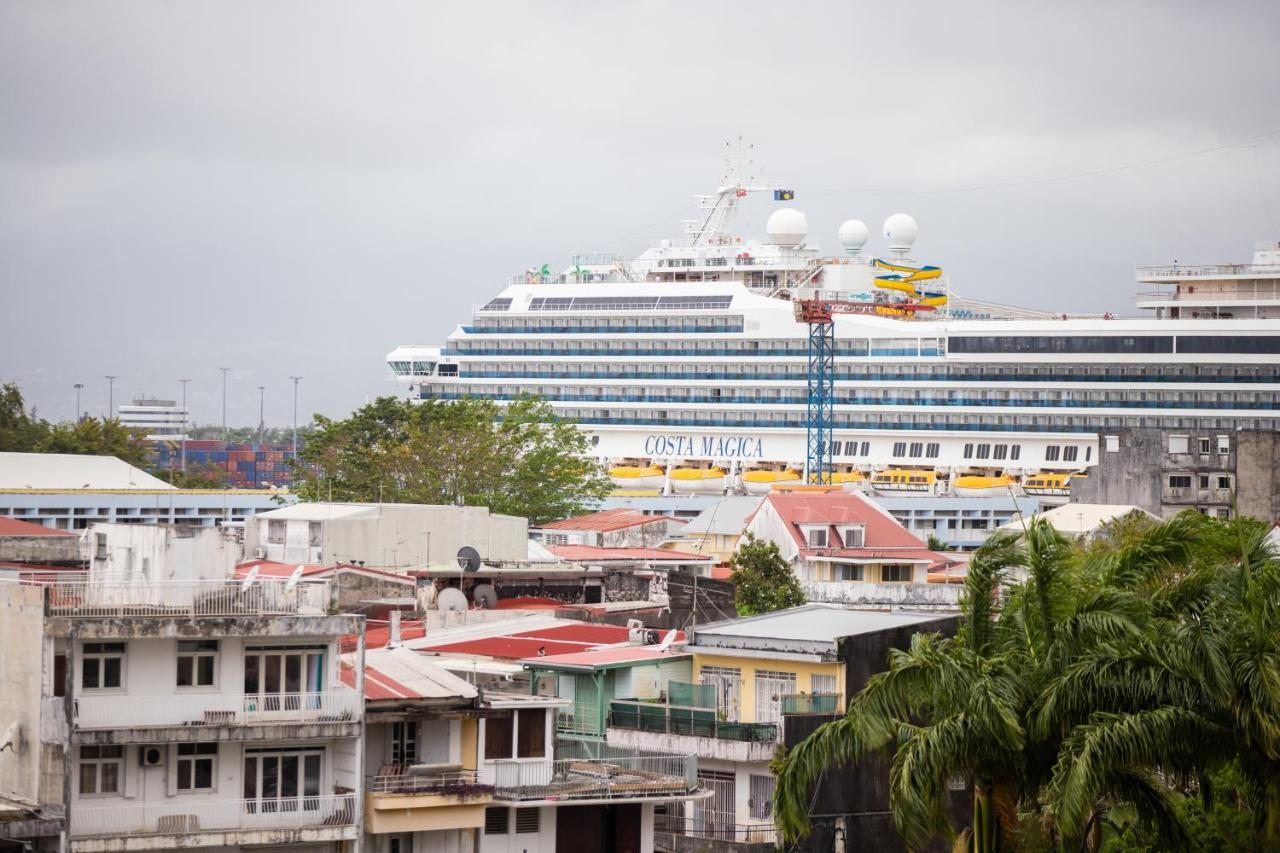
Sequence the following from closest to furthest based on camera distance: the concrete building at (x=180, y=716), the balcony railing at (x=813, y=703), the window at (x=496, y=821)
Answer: the concrete building at (x=180, y=716)
the window at (x=496, y=821)
the balcony railing at (x=813, y=703)

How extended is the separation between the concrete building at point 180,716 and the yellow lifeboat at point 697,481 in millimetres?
108814

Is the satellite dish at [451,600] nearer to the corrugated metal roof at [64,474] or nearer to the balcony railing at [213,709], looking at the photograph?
the balcony railing at [213,709]

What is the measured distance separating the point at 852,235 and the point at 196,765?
129 meters

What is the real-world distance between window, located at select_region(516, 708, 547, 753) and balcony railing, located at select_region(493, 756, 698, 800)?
6.1 inches

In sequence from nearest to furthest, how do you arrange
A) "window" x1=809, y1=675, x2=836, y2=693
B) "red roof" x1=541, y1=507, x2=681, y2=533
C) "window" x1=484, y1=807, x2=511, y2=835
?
"window" x1=484, y1=807, x2=511, y2=835, "window" x1=809, y1=675, x2=836, y2=693, "red roof" x1=541, y1=507, x2=681, y2=533

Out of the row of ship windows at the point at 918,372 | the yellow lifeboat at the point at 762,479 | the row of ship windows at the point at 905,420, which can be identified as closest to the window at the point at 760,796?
the yellow lifeboat at the point at 762,479

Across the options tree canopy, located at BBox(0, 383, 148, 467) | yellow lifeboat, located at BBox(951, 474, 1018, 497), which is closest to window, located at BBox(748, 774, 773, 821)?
tree canopy, located at BBox(0, 383, 148, 467)

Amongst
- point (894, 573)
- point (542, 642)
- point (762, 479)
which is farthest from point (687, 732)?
point (762, 479)

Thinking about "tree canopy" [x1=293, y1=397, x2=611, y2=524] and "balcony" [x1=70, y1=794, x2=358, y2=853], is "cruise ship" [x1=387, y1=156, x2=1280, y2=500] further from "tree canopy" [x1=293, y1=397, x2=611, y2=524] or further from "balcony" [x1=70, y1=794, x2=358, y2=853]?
"balcony" [x1=70, y1=794, x2=358, y2=853]

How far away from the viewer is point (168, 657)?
2683 cm

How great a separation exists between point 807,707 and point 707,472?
348 feet

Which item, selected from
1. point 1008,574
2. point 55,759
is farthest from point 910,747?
point 55,759

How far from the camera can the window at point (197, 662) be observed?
88.5 ft

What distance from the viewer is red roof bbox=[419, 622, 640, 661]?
3634cm
